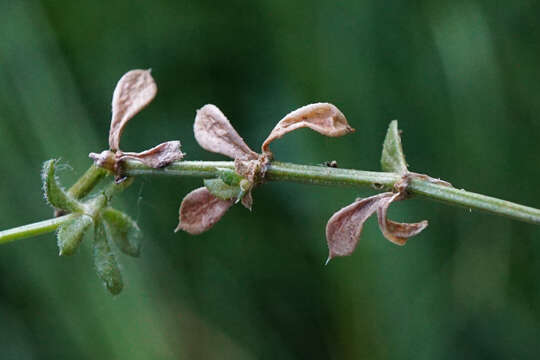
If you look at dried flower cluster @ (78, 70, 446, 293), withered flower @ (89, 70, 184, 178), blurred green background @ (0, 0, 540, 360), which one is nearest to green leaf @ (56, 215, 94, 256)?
dried flower cluster @ (78, 70, 446, 293)

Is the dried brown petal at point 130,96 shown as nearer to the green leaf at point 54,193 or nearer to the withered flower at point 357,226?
the green leaf at point 54,193

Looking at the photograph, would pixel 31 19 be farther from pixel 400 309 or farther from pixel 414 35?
pixel 400 309

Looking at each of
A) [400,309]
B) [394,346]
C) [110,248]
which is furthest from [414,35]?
[110,248]

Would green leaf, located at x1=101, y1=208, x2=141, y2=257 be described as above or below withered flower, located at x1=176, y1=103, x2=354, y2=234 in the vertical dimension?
below

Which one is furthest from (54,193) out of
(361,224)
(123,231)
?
(361,224)

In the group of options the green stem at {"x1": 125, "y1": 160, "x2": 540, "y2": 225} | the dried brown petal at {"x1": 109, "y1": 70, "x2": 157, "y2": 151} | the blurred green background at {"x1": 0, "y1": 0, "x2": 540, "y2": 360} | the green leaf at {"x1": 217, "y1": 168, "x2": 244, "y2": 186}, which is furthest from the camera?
the blurred green background at {"x1": 0, "y1": 0, "x2": 540, "y2": 360}

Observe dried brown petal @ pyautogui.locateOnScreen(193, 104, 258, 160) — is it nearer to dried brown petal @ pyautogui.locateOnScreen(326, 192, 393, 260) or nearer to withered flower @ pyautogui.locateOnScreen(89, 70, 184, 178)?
withered flower @ pyautogui.locateOnScreen(89, 70, 184, 178)
